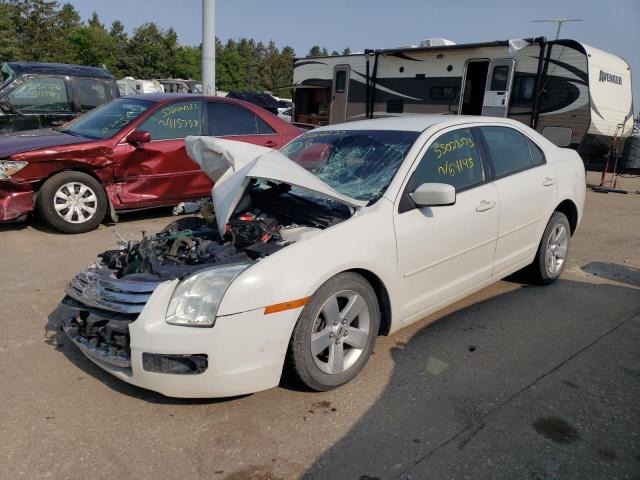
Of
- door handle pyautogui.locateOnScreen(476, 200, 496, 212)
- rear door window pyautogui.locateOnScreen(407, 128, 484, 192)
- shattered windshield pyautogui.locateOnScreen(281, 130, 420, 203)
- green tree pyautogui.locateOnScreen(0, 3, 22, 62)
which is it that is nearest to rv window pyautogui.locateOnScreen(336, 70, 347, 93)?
shattered windshield pyautogui.locateOnScreen(281, 130, 420, 203)

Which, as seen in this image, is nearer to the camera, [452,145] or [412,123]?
[452,145]

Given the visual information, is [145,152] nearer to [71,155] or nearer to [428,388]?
[71,155]

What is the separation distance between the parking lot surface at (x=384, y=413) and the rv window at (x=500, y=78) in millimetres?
8596

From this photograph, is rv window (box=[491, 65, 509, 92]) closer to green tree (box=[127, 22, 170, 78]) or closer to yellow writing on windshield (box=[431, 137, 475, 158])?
yellow writing on windshield (box=[431, 137, 475, 158])

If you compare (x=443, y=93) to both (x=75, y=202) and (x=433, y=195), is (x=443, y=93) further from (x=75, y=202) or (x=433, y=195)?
(x=433, y=195)

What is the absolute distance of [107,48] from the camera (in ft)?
168

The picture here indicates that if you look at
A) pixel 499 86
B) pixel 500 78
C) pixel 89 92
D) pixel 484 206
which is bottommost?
pixel 484 206

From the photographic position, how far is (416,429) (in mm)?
2656

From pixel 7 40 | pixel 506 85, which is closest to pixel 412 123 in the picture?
pixel 506 85

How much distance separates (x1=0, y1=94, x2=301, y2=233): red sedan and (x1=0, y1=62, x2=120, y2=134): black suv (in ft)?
7.23

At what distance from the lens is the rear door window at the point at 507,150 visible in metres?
4.07

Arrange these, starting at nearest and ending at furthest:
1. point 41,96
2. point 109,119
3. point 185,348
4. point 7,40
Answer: point 185,348 → point 109,119 → point 41,96 → point 7,40

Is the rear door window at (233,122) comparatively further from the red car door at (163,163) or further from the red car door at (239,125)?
the red car door at (163,163)

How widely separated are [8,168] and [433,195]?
4.63 meters
